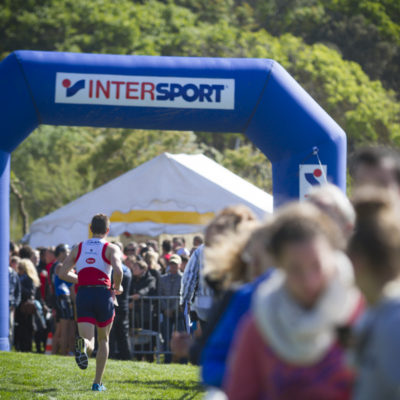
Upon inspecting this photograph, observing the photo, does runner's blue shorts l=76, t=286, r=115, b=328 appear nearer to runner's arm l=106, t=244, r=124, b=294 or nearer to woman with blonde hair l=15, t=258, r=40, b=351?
runner's arm l=106, t=244, r=124, b=294

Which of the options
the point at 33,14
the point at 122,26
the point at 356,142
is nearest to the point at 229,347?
the point at 356,142

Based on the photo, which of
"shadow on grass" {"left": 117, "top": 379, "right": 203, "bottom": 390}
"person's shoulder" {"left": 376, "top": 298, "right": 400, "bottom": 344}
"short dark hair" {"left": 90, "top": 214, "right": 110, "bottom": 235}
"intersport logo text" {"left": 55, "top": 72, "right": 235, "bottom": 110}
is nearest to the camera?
"person's shoulder" {"left": 376, "top": 298, "right": 400, "bottom": 344}

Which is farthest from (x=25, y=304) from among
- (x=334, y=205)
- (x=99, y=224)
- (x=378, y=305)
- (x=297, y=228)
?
(x=378, y=305)

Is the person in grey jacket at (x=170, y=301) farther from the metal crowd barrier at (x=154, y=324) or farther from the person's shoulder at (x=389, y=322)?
the person's shoulder at (x=389, y=322)

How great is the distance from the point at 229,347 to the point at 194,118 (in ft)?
20.6

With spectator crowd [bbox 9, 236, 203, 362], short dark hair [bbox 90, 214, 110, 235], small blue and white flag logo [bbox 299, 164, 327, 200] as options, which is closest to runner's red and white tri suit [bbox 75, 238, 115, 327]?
short dark hair [bbox 90, 214, 110, 235]

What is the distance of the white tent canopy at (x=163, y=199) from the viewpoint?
50.4 ft

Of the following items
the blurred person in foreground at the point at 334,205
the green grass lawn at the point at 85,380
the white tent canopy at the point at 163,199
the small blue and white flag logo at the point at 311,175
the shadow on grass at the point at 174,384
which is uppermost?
the white tent canopy at the point at 163,199

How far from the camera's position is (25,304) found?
469 inches

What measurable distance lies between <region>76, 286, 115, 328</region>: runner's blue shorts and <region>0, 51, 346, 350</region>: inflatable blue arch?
2.21 m

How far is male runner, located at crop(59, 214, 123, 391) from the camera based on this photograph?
25.0ft

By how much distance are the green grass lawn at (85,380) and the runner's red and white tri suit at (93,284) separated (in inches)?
30.1

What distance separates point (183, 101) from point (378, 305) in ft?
22.7

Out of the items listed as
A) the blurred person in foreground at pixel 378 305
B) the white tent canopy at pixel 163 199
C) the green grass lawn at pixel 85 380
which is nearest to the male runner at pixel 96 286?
the green grass lawn at pixel 85 380
